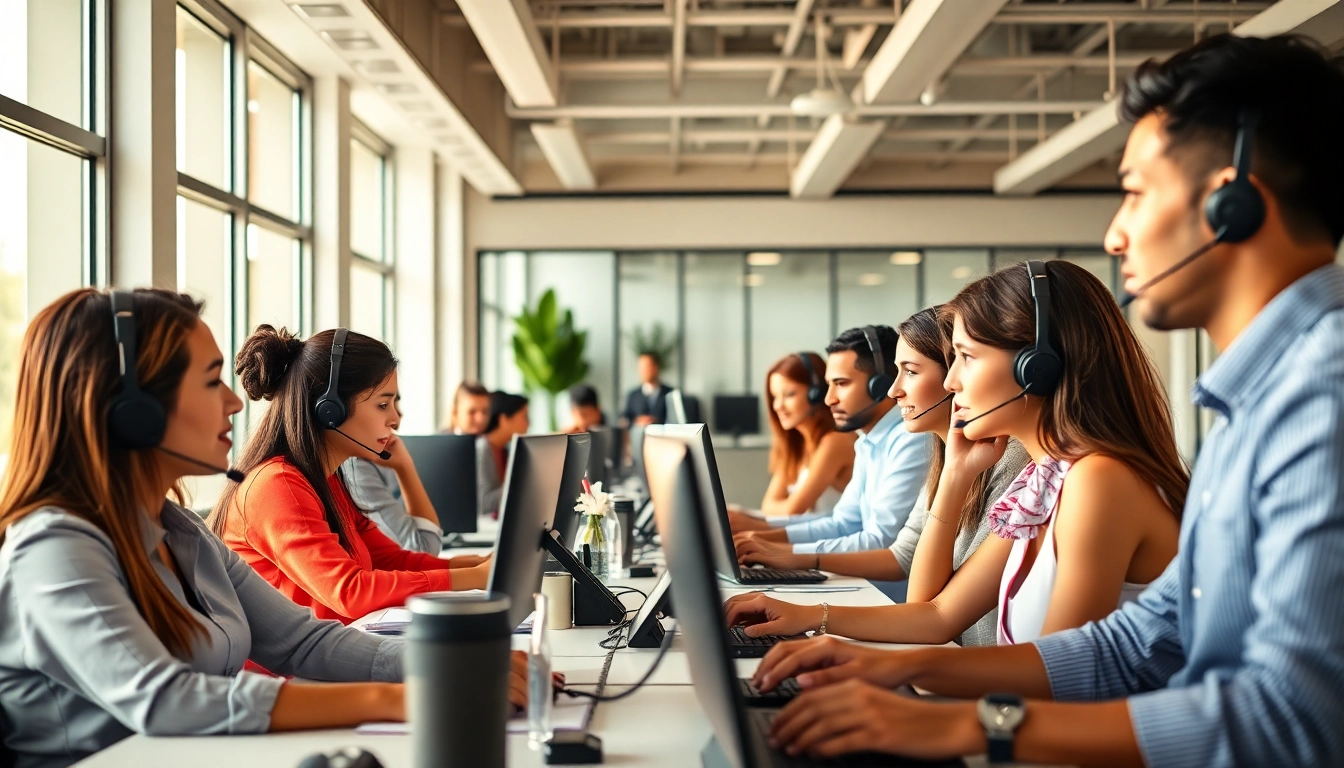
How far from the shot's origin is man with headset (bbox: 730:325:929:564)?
3.36m

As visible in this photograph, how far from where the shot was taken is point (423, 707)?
3.64 feet

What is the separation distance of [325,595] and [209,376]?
34.1 inches

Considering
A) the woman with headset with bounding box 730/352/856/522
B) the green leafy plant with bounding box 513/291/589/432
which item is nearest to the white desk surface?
the woman with headset with bounding box 730/352/856/522

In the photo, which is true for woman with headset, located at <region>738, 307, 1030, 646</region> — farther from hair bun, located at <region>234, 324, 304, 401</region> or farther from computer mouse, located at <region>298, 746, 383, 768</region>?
computer mouse, located at <region>298, 746, 383, 768</region>

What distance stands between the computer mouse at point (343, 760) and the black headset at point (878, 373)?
9.05ft

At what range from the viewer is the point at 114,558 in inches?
56.1

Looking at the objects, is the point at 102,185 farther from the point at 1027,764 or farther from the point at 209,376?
the point at 1027,764

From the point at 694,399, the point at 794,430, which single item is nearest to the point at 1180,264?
the point at 794,430

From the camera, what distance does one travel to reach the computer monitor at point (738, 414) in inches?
391

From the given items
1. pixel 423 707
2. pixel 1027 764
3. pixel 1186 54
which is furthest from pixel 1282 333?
pixel 423 707

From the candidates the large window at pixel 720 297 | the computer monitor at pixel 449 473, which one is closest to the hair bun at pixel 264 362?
the computer monitor at pixel 449 473

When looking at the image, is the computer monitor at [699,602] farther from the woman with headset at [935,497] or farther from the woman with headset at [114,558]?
the woman with headset at [935,497]

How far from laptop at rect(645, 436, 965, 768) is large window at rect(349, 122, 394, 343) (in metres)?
7.18

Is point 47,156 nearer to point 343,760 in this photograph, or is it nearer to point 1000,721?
point 343,760
